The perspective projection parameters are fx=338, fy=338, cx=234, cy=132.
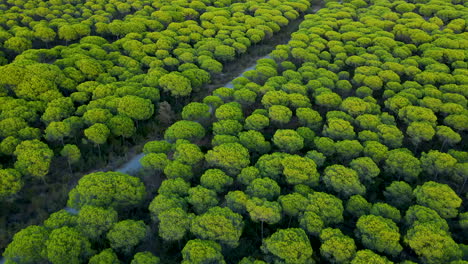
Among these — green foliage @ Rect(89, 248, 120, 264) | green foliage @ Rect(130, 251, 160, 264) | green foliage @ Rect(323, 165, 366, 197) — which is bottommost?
green foliage @ Rect(89, 248, 120, 264)

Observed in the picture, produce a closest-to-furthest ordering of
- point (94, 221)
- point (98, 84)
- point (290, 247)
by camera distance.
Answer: point (290, 247) → point (94, 221) → point (98, 84)

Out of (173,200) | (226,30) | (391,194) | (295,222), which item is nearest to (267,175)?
(295,222)

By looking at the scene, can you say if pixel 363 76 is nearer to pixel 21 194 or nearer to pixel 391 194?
pixel 391 194

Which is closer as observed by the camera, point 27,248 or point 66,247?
point 27,248

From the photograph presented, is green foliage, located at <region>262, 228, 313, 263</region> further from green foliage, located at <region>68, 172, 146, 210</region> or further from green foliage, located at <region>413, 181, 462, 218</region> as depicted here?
green foliage, located at <region>68, 172, 146, 210</region>

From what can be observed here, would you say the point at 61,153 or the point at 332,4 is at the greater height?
the point at 332,4

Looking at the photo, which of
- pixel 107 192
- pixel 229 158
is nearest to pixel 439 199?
pixel 229 158

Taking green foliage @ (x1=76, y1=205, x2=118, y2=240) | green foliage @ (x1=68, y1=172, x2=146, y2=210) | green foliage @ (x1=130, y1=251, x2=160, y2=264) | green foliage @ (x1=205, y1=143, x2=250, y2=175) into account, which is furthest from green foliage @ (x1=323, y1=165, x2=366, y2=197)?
green foliage @ (x1=76, y1=205, x2=118, y2=240)

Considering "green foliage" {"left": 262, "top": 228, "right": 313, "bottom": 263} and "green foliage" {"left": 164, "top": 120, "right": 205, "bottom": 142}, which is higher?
"green foliage" {"left": 164, "top": 120, "right": 205, "bottom": 142}

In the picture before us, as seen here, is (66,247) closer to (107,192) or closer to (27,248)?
(27,248)
